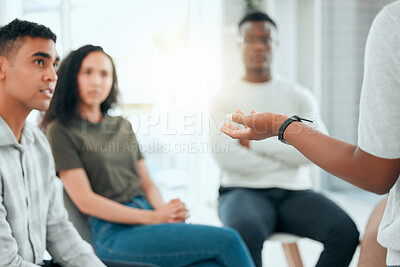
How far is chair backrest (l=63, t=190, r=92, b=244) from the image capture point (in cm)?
121

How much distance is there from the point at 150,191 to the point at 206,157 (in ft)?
6.00

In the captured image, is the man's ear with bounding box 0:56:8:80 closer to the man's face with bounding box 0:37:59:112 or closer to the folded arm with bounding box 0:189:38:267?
the man's face with bounding box 0:37:59:112

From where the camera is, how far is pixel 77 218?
1.22 metres

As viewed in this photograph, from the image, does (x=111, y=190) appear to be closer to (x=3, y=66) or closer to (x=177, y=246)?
(x=177, y=246)

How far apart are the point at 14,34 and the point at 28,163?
287mm

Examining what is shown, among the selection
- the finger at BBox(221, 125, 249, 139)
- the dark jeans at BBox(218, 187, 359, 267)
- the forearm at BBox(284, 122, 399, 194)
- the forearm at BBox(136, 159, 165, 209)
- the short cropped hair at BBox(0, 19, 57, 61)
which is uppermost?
the short cropped hair at BBox(0, 19, 57, 61)

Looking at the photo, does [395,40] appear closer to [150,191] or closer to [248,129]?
[248,129]

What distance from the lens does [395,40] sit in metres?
0.58

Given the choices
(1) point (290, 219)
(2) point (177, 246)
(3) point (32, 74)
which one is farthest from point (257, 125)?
(1) point (290, 219)

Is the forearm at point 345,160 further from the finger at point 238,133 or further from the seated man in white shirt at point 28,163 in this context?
the seated man in white shirt at point 28,163

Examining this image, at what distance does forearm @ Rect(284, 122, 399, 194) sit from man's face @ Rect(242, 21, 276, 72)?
36.0 inches

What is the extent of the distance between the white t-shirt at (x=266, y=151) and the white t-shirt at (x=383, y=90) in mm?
708

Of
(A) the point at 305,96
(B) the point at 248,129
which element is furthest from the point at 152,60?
(A) the point at 305,96

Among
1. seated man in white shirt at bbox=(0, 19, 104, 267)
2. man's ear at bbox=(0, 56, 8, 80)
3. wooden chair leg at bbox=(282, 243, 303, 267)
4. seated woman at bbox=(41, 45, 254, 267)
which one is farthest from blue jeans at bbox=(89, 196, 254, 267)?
man's ear at bbox=(0, 56, 8, 80)
